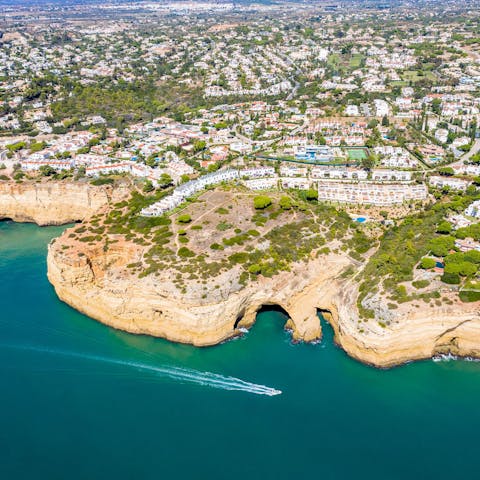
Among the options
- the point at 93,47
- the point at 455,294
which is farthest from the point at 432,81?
the point at 93,47

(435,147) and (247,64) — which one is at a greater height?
(247,64)

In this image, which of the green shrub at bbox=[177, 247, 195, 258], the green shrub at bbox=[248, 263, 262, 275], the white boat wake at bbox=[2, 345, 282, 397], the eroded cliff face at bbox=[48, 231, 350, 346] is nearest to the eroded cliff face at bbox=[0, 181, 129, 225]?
the eroded cliff face at bbox=[48, 231, 350, 346]

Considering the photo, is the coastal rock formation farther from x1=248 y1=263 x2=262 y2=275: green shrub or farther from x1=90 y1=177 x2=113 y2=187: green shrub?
x1=90 y1=177 x2=113 y2=187: green shrub

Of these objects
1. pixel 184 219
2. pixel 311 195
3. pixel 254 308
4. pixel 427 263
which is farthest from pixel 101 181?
pixel 427 263

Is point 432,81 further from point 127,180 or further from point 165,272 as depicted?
point 165,272

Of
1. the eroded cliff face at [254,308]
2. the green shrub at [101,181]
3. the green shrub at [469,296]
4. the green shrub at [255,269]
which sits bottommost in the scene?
the eroded cliff face at [254,308]

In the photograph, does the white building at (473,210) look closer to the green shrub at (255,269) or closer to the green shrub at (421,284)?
the green shrub at (421,284)

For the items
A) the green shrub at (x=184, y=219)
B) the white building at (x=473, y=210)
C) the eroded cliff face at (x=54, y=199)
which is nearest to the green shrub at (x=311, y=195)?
the green shrub at (x=184, y=219)
